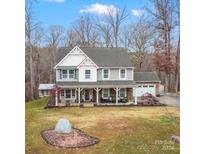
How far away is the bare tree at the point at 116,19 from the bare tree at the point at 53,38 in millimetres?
533

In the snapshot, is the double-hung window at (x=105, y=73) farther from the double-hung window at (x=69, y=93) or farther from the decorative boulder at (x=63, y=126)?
the decorative boulder at (x=63, y=126)

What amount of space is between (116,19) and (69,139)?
1.39 meters

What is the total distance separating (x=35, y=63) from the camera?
4.44 metres

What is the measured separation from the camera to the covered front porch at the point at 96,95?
452 cm

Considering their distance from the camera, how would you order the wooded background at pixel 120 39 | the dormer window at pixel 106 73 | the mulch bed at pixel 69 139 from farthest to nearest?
the dormer window at pixel 106 73, the wooded background at pixel 120 39, the mulch bed at pixel 69 139

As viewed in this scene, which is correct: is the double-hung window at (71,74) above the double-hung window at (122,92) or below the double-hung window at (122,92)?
above

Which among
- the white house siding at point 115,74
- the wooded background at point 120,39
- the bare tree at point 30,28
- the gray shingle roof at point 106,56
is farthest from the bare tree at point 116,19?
the bare tree at point 30,28

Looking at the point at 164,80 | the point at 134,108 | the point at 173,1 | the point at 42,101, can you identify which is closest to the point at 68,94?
the point at 42,101

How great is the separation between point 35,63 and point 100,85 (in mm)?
734

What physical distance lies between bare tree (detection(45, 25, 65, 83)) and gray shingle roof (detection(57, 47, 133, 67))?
0.22 feet

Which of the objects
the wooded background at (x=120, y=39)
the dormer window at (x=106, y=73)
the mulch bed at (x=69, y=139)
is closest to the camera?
the mulch bed at (x=69, y=139)

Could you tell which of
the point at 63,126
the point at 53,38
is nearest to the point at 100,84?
the point at 63,126
